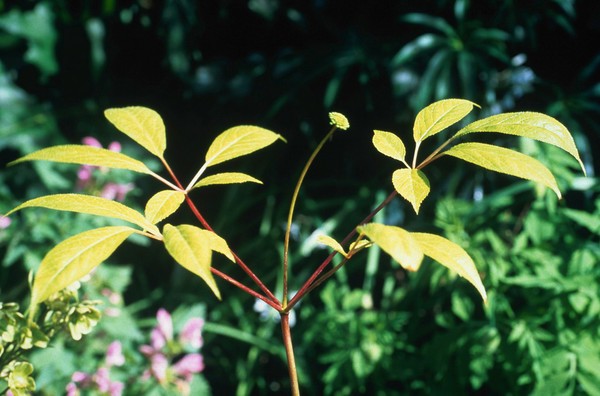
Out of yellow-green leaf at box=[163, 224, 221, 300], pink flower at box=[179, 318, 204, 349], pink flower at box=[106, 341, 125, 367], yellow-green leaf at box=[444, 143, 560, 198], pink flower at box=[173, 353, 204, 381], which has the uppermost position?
yellow-green leaf at box=[163, 224, 221, 300]

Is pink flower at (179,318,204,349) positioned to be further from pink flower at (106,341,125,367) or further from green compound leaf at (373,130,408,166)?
green compound leaf at (373,130,408,166)

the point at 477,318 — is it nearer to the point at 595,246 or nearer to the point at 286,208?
the point at 595,246

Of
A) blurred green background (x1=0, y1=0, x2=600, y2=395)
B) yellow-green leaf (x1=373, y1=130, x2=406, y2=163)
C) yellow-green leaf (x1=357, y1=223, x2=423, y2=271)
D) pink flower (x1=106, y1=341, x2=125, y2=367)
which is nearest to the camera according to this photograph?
yellow-green leaf (x1=357, y1=223, x2=423, y2=271)

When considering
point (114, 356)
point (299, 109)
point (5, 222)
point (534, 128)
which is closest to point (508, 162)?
point (534, 128)

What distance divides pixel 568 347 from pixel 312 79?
3.88 ft

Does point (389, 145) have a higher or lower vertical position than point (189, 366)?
higher

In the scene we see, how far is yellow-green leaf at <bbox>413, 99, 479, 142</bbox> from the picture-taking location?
498 mm

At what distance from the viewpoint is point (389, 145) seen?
0.49 meters

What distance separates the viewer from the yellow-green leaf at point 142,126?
0.51 metres

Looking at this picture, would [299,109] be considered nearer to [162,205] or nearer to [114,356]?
[114,356]

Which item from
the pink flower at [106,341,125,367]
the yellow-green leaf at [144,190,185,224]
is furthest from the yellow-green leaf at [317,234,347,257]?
the pink flower at [106,341,125,367]

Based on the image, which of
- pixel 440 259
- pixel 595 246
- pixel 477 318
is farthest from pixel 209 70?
pixel 440 259

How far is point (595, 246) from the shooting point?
1.23 meters

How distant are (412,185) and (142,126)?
0.81 feet
